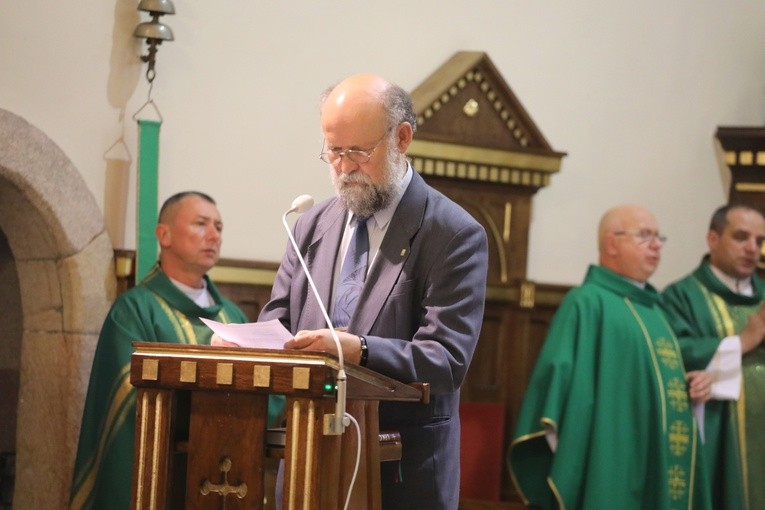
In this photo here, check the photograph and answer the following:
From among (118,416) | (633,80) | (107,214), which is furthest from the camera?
(633,80)

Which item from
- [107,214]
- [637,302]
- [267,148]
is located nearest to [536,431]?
[637,302]

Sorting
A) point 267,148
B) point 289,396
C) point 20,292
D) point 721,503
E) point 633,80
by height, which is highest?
point 633,80

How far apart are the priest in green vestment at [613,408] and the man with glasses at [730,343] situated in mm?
148

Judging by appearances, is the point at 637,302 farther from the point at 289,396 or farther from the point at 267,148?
the point at 289,396

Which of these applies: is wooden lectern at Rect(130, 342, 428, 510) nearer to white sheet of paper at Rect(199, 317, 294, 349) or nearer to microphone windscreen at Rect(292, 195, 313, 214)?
white sheet of paper at Rect(199, 317, 294, 349)

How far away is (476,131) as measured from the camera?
663 centimetres

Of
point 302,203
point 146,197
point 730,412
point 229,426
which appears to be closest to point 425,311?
point 302,203

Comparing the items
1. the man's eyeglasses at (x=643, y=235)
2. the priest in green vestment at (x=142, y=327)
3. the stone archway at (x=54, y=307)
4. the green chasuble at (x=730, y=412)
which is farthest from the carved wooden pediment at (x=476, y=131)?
the stone archway at (x=54, y=307)

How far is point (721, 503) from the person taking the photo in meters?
6.40

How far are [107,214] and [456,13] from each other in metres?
2.22

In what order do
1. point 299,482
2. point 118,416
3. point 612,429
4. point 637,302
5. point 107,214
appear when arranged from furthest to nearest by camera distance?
point 637,302, point 612,429, point 107,214, point 118,416, point 299,482

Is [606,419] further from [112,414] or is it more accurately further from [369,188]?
[369,188]

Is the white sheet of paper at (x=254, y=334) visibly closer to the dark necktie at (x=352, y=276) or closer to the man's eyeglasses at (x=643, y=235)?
the dark necktie at (x=352, y=276)

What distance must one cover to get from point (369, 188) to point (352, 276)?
25cm
